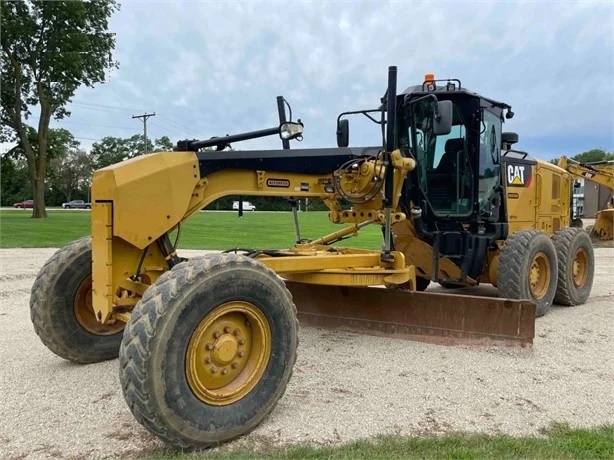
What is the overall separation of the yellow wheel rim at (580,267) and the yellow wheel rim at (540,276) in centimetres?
154

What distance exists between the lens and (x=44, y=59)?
33.0 m

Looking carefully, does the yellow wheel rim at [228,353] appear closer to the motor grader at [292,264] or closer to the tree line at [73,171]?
the motor grader at [292,264]

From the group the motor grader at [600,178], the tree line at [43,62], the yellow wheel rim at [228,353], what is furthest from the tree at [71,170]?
the yellow wheel rim at [228,353]

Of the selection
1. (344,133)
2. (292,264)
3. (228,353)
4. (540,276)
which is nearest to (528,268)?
(540,276)

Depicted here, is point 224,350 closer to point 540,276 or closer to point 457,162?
point 457,162

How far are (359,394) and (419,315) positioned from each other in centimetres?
A: 174

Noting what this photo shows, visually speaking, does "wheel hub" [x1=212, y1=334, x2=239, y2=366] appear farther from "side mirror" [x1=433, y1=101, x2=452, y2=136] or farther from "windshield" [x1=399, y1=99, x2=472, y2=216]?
"windshield" [x1=399, y1=99, x2=472, y2=216]

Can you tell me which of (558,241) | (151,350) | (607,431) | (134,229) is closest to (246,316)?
(151,350)

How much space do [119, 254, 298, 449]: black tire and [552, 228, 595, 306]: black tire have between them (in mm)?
5526

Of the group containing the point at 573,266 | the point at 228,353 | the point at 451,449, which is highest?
the point at 573,266

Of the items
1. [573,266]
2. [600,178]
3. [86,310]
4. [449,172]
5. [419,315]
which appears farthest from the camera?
[600,178]

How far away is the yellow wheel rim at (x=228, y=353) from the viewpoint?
3.59 m

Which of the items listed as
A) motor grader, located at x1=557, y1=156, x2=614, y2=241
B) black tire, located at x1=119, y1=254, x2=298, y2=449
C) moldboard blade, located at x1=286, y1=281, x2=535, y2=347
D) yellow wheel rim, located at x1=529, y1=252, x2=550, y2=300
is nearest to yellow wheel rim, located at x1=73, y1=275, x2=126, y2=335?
black tire, located at x1=119, y1=254, x2=298, y2=449

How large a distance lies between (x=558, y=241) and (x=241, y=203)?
5.19 m
